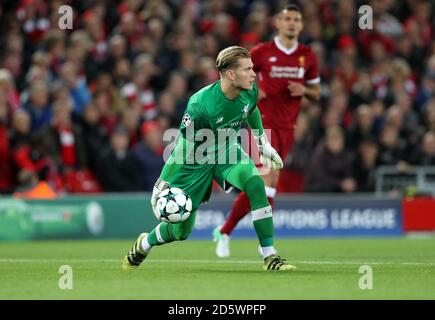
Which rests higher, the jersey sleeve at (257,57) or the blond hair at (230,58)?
the jersey sleeve at (257,57)

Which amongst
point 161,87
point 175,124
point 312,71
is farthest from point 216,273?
point 161,87

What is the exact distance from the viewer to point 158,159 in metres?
19.3

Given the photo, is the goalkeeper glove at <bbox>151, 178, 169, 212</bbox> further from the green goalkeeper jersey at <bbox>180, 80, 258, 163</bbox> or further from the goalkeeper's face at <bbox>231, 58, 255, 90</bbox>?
the goalkeeper's face at <bbox>231, 58, 255, 90</bbox>

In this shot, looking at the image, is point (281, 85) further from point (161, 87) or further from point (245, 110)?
point (161, 87)

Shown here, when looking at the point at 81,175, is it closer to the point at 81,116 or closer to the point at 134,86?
the point at 81,116

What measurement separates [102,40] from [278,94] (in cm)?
841

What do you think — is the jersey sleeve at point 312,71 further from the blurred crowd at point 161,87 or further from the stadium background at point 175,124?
the blurred crowd at point 161,87

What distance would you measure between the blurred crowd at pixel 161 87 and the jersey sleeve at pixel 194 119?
305 inches

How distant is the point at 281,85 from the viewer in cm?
1358

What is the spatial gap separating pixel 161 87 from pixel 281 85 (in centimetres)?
798

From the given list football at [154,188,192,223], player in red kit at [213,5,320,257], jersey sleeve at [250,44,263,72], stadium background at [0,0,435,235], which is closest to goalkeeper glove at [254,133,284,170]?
football at [154,188,192,223]

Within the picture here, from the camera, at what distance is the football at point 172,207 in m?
10.4

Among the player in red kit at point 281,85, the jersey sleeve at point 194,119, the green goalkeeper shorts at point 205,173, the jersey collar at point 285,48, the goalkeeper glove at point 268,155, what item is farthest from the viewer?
the jersey collar at point 285,48

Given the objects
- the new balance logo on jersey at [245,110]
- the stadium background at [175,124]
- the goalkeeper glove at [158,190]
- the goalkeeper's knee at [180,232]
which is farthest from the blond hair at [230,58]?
the stadium background at [175,124]
